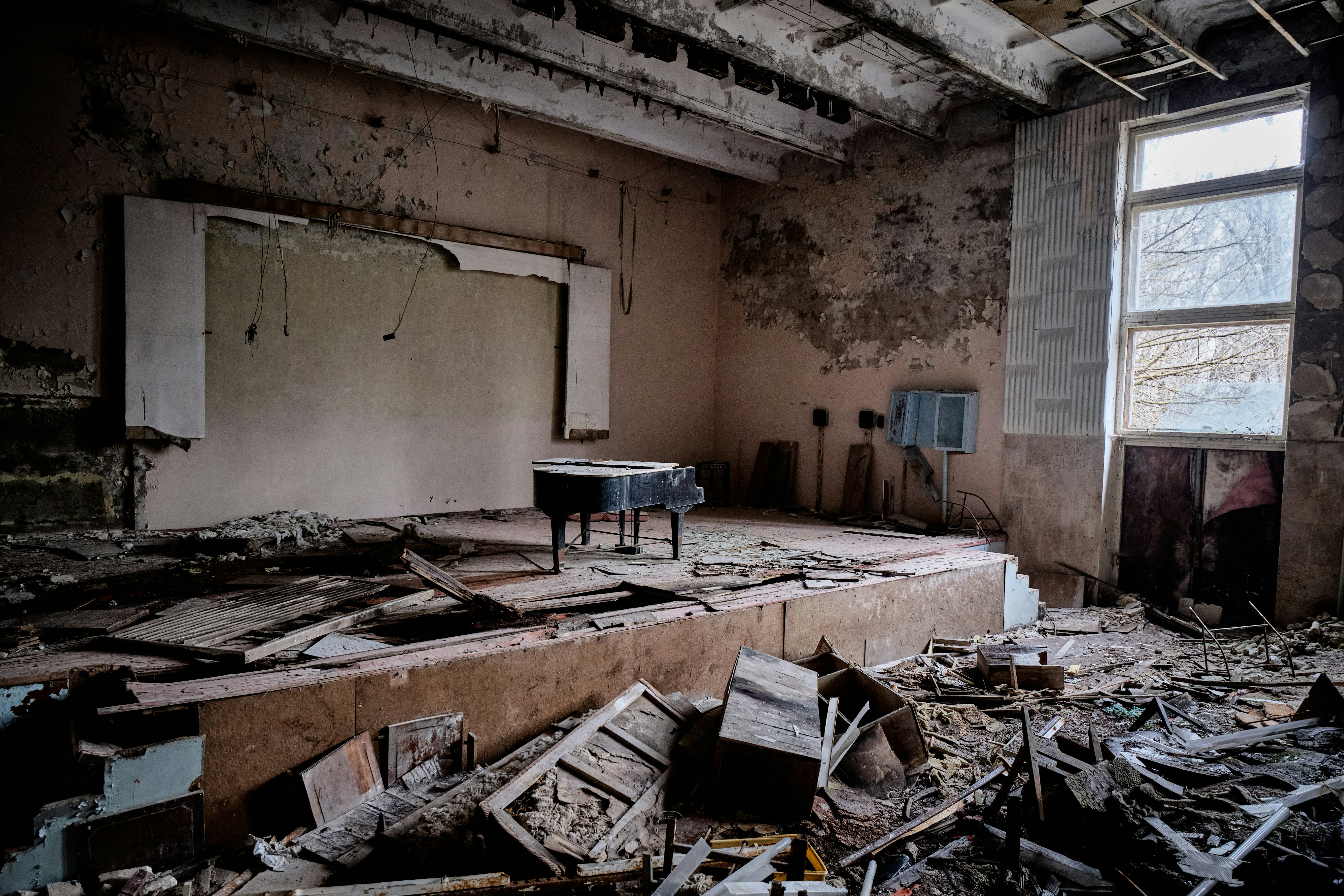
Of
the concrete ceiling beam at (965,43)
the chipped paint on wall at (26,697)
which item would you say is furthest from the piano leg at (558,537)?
the concrete ceiling beam at (965,43)

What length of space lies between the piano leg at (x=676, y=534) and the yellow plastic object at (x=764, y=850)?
273cm

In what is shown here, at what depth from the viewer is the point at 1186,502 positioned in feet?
21.8

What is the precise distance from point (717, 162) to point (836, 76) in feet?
6.87

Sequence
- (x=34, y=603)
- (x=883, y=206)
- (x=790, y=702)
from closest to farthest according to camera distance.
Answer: (x=790, y=702), (x=34, y=603), (x=883, y=206)

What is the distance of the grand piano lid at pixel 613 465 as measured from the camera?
5.59 m

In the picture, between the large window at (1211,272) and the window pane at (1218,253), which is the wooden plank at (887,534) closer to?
the large window at (1211,272)

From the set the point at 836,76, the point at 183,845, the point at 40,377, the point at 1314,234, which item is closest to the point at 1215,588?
the point at 1314,234

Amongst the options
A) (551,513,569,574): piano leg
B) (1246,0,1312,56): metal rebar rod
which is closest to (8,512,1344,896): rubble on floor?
(551,513,569,574): piano leg

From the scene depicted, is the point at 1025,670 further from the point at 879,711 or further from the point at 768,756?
the point at 768,756

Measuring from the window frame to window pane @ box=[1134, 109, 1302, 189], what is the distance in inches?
1.5

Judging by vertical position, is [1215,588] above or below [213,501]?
below

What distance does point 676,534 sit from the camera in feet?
19.1

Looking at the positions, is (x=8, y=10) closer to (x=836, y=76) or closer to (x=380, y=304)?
(x=380, y=304)

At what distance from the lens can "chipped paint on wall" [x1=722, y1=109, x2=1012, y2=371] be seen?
7.73 metres
